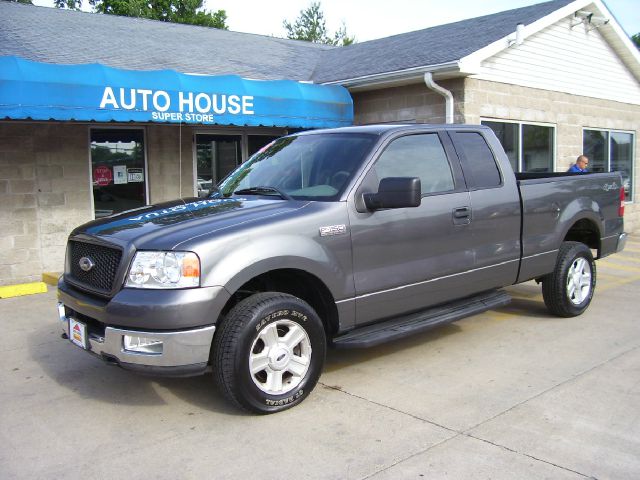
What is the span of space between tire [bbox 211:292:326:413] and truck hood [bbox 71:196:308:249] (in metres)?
0.57

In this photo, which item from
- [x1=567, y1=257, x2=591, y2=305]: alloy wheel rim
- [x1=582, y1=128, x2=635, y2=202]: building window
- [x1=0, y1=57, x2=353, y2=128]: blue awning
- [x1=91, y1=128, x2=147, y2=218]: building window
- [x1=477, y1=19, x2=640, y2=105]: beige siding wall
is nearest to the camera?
[x1=567, y1=257, x2=591, y2=305]: alloy wheel rim

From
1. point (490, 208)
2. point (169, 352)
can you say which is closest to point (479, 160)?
point (490, 208)

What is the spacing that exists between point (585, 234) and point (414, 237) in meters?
3.17

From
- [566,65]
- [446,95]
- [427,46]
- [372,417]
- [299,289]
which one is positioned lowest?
[372,417]

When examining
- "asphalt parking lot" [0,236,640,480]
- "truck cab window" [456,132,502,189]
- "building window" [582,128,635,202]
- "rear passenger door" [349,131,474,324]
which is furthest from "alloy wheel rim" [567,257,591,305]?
"building window" [582,128,635,202]

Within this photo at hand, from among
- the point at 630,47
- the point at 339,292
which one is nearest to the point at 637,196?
the point at 630,47

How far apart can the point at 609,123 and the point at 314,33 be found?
47.3m

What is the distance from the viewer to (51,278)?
29.5 ft

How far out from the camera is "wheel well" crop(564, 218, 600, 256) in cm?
691

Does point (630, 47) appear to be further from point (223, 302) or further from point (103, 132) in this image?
point (223, 302)

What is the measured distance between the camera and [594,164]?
14.5 meters

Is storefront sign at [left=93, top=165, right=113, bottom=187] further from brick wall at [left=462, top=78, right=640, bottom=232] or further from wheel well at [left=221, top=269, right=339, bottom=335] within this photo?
wheel well at [left=221, top=269, right=339, bottom=335]

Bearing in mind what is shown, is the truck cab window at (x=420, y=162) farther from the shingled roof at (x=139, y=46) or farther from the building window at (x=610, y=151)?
the building window at (x=610, y=151)

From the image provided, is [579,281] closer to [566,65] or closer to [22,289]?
[22,289]
